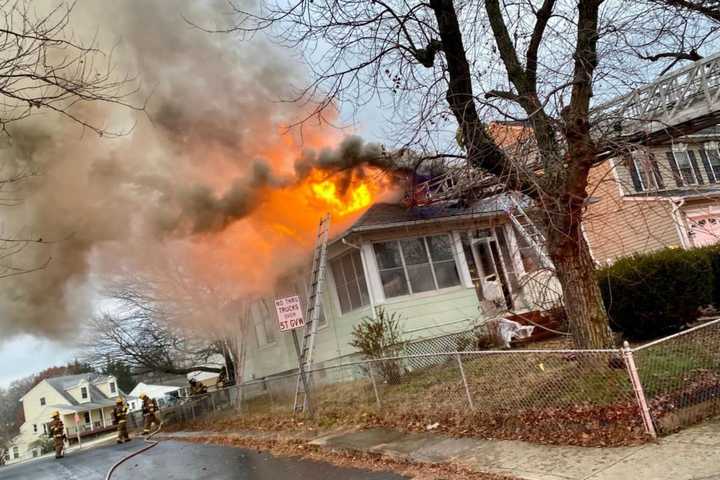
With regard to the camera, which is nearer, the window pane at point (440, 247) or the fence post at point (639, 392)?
the fence post at point (639, 392)

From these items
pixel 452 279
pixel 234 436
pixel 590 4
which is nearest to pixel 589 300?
pixel 590 4

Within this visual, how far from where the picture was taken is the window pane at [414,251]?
1414 centimetres

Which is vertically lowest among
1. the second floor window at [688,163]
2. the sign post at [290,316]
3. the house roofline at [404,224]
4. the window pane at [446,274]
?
the sign post at [290,316]

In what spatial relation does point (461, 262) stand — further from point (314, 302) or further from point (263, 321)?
point (263, 321)

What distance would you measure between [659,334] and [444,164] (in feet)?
15.6

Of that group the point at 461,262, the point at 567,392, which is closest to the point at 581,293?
the point at 567,392

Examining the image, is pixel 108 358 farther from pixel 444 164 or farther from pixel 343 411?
pixel 444 164

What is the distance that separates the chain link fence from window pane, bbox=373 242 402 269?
4.01 meters

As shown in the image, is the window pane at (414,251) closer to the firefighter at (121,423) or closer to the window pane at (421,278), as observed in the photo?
the window pane at (421,278)

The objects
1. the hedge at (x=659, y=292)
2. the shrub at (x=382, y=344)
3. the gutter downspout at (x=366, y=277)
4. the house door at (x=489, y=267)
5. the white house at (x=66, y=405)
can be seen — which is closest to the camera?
the hedge at (x=659, y=292)

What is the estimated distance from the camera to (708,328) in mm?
6090

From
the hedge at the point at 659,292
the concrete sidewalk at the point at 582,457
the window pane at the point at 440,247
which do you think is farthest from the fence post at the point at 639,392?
the window pane at the point at 440,247

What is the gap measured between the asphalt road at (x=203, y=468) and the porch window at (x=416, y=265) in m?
5.46

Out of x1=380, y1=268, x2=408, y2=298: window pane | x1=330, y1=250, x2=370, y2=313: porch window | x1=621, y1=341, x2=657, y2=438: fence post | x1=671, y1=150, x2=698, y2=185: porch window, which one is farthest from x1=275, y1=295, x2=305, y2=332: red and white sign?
x1=671, y1=150, x2=698, y2=185: porch window
